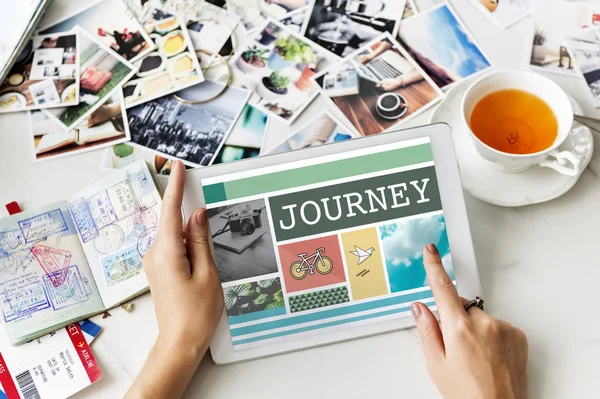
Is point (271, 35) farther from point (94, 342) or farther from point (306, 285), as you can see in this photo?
point (94, 342)

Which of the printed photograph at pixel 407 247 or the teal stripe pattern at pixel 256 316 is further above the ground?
the printed photograph at pixel 407 247

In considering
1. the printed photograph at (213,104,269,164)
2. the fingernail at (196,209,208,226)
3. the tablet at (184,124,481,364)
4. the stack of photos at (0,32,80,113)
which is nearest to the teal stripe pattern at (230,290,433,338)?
the tablet at (184,124,481,364)

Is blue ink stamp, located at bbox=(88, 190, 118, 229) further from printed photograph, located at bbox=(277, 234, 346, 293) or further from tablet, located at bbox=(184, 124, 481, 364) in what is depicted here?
printed photograph, located at bbox=(277, 234, 346, 293)

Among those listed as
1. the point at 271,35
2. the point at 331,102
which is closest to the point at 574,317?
the point at 331,102

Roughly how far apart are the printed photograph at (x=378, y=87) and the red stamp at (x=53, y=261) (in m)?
0.48

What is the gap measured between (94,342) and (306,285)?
0.33 meters

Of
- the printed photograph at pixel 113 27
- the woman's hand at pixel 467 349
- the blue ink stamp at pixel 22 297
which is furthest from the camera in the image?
the printed photograph at pixel 113 27

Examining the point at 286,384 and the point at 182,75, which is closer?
the point at 286,384

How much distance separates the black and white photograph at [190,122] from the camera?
2.93ft

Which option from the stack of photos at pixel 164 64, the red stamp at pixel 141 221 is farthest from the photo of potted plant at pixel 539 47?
the red stamp at pixel 141 221

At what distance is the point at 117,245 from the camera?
850 mm

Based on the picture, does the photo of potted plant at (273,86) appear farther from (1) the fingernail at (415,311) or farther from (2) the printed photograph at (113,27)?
(1) the fingernail at (415,311)

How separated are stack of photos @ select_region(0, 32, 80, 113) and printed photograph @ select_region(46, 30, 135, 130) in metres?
0.01

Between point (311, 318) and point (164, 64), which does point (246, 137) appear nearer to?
point (164, 64)
